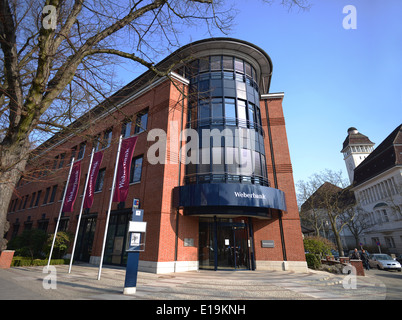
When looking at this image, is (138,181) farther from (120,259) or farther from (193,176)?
(120,259)

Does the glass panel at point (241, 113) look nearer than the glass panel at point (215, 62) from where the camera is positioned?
Yes

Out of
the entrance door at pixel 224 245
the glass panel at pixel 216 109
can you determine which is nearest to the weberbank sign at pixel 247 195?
the entrance door at pixel 224 245

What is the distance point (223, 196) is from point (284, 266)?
6406 millimetres

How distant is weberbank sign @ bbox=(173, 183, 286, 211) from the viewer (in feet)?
41.4

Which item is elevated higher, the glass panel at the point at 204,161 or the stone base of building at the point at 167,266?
the glass panel at the point at 204,161

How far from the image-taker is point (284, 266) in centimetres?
1393

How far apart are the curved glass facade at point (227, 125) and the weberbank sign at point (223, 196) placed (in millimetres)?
1145

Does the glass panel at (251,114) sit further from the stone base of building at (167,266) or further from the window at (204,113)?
the stone base of building at (167,266)

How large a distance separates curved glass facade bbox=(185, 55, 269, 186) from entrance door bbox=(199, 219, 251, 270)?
3037 millimetres

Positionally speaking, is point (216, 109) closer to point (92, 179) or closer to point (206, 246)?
point (206, 246)

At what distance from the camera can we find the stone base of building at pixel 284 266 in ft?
45.3

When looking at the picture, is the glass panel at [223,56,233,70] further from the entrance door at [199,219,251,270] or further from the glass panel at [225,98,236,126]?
the entrance door at [199,219,251,270]

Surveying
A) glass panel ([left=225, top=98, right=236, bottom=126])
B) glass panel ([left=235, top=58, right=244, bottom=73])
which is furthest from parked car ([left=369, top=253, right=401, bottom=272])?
glass panel ([left=235, top=58, right=244, bottom=73])
